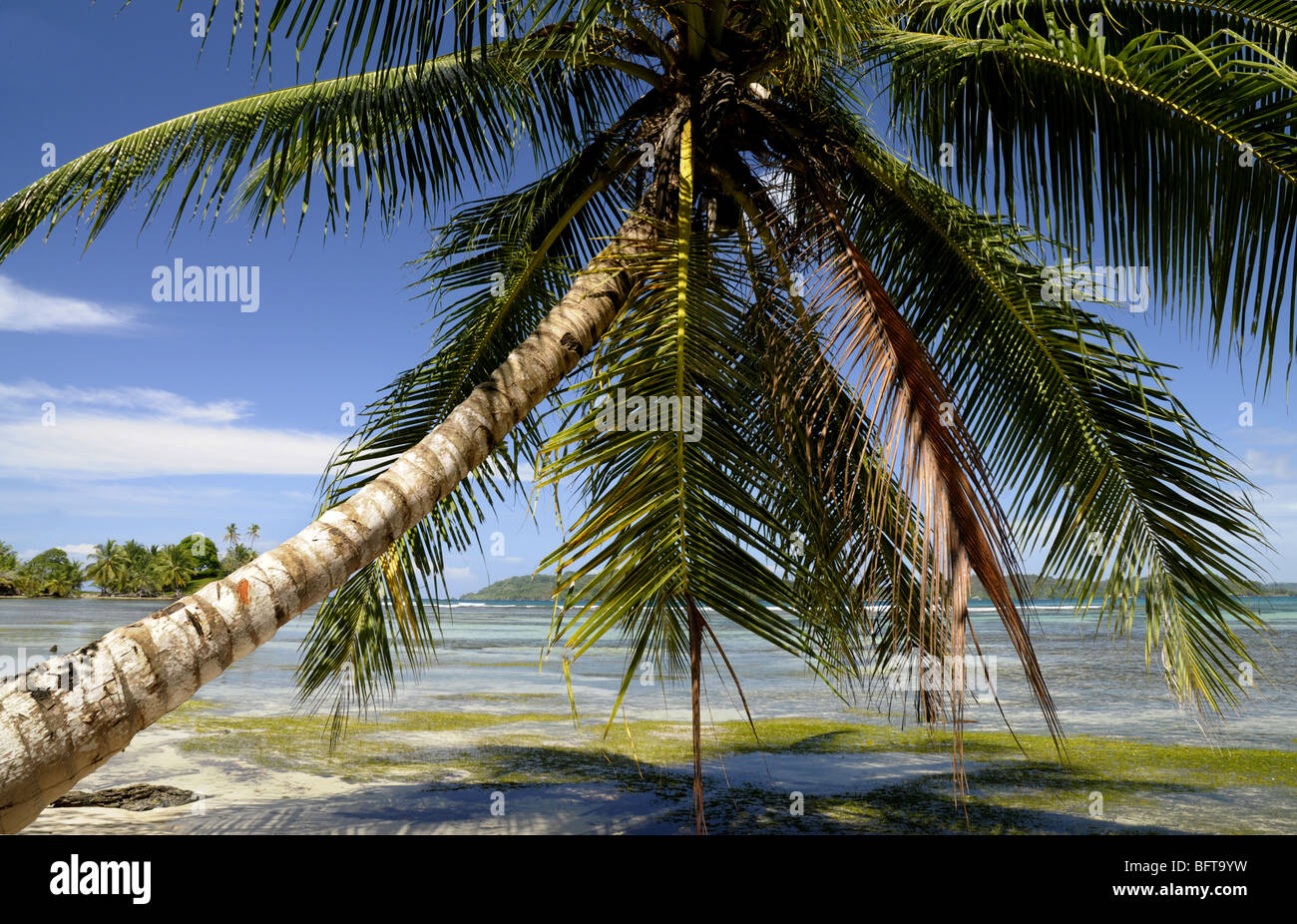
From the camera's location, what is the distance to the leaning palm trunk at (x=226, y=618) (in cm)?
220

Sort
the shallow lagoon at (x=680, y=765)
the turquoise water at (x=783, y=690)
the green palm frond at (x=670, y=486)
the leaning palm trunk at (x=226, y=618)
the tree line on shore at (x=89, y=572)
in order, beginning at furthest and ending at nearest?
the tree line on shore at (x=89, y=572) → the turquoise water at (x=783, y=690) → the shallow lagoon at (x=680, y=765) → the green palm frond at (x=670, y=486) → the leaning palm trunk at (x=226, y=618)

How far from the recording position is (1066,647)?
1158 inches

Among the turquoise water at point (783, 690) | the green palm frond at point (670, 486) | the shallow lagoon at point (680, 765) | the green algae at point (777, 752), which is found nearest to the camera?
the green palm frond at point (670, 486)

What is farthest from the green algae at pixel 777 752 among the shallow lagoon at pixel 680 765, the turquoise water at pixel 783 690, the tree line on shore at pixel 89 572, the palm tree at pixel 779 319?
the tree line on shore at pixel 89 572

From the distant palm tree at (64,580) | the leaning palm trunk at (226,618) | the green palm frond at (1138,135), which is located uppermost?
the green palm frond at (1138,135)

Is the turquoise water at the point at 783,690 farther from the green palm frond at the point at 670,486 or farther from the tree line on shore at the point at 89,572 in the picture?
the tree line on shore at the point at 89,572

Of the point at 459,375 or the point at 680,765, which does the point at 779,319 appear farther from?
the point at 680,765

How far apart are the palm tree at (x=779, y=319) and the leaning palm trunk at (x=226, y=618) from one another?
11 mm

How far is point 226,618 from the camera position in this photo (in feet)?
8.66

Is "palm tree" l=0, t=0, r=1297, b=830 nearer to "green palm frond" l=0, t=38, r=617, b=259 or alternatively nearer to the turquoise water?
"green palm frond" l=0, t=38, r=617, b=259

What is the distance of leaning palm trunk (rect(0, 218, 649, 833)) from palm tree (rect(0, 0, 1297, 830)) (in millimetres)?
11
